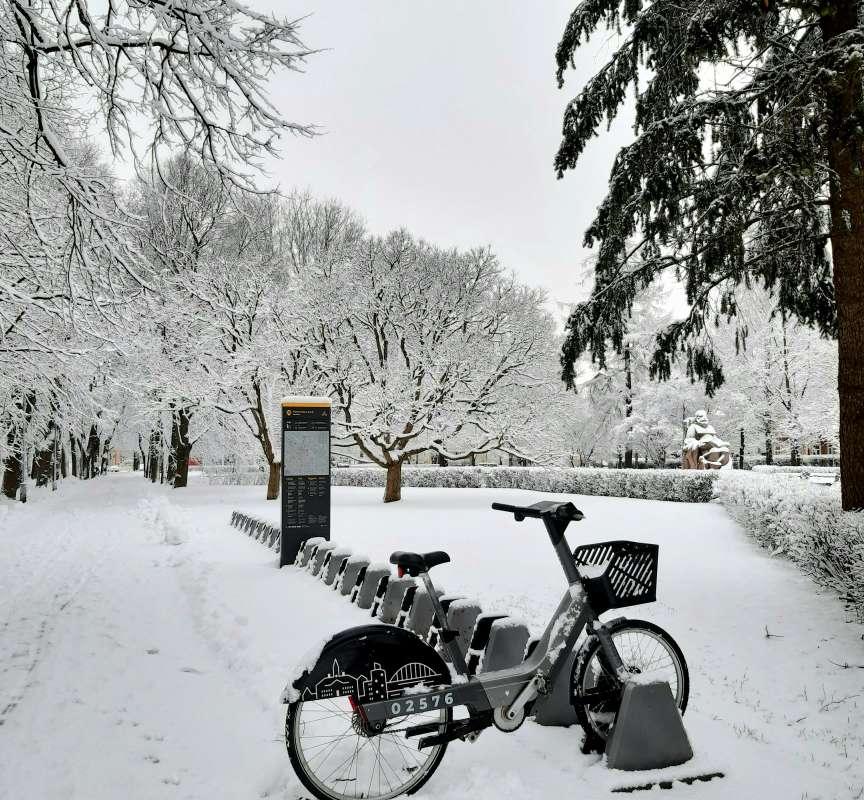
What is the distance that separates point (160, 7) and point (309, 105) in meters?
1.88

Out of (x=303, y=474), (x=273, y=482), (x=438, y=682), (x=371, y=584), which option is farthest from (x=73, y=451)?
(x=438, y=682)

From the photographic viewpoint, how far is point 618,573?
312 centimetres

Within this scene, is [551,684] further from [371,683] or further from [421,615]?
[421,615]

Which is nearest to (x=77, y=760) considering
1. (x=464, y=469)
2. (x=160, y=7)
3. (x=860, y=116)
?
(x=160, y=7)

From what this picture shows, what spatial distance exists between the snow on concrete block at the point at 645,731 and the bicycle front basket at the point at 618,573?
402mm

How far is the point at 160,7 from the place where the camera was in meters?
4.60

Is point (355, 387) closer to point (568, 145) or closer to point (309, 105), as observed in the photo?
point (568, 145)

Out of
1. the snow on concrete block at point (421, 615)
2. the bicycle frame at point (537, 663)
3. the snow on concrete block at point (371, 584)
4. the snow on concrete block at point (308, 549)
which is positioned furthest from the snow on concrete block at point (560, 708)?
the snow on concrete block at point (308, 549)

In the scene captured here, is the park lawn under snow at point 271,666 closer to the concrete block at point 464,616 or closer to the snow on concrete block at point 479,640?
the snow on concrete block at point 479,640

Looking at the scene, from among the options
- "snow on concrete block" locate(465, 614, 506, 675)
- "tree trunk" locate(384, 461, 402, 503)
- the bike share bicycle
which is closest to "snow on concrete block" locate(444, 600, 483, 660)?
"snow on concrete block" locate(465, 614, 506, 675)

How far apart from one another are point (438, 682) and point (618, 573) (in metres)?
1.03

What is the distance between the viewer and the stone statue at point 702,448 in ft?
83.5

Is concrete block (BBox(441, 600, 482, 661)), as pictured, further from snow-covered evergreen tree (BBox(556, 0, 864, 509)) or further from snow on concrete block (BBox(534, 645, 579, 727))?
snow-covered evergreen tree (BBox(556, 0, 864, 509))

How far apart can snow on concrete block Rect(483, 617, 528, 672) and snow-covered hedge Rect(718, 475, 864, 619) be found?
11.5ft
